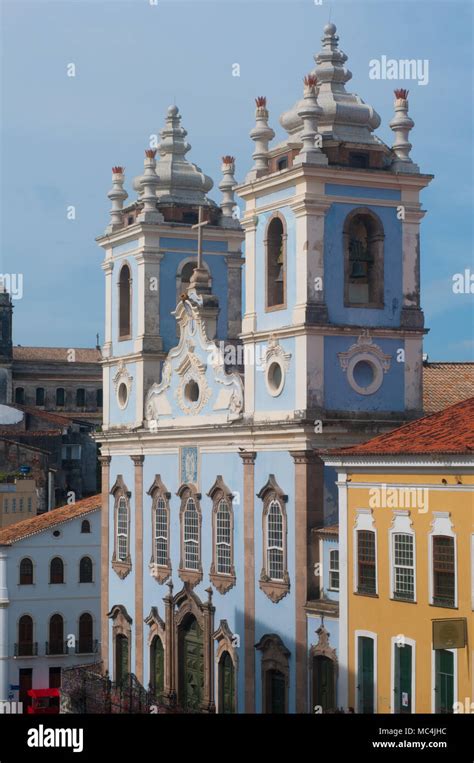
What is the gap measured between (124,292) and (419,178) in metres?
12.2

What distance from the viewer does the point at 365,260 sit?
37.9 metres

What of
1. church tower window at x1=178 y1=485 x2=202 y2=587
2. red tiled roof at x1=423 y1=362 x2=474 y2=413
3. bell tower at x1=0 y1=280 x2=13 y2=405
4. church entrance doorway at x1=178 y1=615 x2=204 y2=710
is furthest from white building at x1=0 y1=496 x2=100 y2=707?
bell tower at x1=0 y1=280 x2=13 y2=405

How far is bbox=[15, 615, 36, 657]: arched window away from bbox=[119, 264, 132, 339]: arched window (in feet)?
43.1

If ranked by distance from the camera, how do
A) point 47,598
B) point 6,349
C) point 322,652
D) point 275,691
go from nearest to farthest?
point 322,652 → point 275,691 → point 47,598 → point 6,349

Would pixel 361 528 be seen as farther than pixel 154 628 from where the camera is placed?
No

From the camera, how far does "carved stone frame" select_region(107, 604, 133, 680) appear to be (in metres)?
45.7

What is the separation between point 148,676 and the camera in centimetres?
4434

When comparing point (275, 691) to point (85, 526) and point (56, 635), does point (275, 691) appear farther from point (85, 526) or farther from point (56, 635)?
point (56, 635)

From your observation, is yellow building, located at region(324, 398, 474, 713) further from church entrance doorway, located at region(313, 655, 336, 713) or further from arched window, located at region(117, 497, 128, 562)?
arched window, located at region(117, 497, 128, 562)

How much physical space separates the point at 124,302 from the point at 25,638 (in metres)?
14.4

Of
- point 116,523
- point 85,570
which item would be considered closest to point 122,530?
point 116,523
